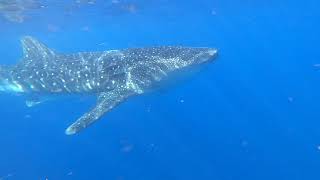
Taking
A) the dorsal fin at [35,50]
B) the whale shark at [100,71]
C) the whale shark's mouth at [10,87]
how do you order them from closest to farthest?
1. the whale shark at [100,71]
2. the dorsal fin at [35,50]
3. the whale shark's mouth at [10,87]

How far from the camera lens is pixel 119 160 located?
26.4 metres

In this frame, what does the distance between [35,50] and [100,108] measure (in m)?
4.68

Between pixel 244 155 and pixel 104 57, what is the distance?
14.5 m

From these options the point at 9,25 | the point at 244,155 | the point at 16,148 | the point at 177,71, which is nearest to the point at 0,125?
the point at 16,148

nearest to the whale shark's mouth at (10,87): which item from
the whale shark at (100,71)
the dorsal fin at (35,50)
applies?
the whale shark at (100,71)

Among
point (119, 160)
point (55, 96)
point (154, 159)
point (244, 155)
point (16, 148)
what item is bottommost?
point (16, 148)

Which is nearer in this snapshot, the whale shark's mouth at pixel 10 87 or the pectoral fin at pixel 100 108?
the pectoral fin at pixel 100 108

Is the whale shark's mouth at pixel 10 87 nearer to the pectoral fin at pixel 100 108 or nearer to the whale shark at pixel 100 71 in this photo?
the whale shark at pixel 100 71

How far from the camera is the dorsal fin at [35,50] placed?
Result: 12930 mm

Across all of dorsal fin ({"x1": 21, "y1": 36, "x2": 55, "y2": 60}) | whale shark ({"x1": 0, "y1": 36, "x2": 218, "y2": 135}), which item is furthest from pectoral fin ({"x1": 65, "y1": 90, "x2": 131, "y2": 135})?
dorsal fin ({"x1": 21, "y1": 36, "x2": 55, "y2": 60})

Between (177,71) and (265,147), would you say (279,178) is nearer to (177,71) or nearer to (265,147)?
(265,147)

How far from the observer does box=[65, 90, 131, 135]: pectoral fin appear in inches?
359

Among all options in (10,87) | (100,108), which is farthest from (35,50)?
(100,108)

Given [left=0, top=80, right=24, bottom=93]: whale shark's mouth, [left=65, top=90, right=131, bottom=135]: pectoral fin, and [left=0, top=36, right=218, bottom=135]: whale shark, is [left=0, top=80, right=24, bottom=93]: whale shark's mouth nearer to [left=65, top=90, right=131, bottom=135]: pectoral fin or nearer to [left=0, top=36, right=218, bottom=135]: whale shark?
[left=0, top=36, right=218, bottom=135]: whale shark
